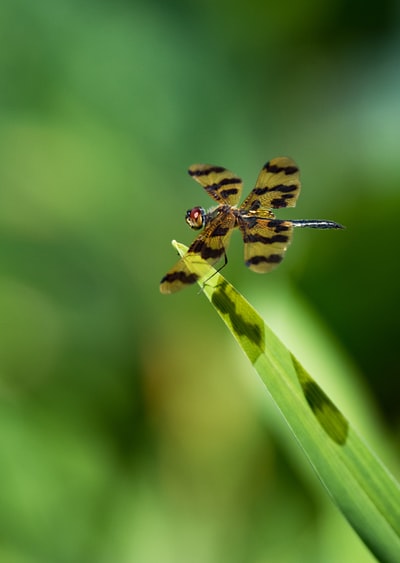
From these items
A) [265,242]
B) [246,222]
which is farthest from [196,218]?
[265,242]

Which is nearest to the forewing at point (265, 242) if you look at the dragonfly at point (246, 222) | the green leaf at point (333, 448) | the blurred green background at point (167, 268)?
the dragonfly at point (246, 222)

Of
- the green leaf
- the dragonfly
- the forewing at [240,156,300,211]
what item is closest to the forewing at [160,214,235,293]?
the dragonfly

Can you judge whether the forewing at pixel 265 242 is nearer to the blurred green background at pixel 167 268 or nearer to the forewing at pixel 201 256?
the forewing at pixel 201 256

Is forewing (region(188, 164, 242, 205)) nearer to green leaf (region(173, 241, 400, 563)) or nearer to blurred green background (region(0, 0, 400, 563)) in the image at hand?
blurred green background (region(0, 0, 400, 563))

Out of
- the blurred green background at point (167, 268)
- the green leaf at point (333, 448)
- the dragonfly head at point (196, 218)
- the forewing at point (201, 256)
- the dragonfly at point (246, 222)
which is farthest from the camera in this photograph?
the blurred green background at point (167, 268)

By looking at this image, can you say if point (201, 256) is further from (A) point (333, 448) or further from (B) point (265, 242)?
(A) point (333, 448)

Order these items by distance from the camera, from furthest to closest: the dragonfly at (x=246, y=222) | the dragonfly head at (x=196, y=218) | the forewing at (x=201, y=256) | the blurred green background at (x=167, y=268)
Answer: the blurred green background at (x=167, y=268) < the dragonfly head at (x=196, y=218) < the dragonfly at (x=246, y=222) < the forewing at (x=201, y=256)
